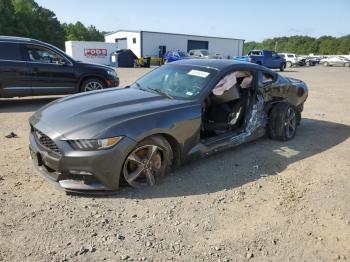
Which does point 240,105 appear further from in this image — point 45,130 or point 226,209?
point 45,130

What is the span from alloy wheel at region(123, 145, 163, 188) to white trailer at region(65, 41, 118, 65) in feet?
113

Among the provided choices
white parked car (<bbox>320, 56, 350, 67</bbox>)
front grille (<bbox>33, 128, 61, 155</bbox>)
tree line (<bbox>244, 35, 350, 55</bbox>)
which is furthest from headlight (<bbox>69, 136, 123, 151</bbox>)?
tree line (<bbox>244, 35, 350, 55</bbox>)

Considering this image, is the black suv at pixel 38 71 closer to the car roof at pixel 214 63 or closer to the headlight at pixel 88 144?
the car roof at pixel 214 63

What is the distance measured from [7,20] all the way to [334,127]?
65.2 m

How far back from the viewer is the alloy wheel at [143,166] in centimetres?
419

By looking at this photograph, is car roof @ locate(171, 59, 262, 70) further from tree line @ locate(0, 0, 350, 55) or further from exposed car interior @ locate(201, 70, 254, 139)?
tree line @ locate(0, 0, 350, 55)

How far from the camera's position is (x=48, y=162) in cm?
400

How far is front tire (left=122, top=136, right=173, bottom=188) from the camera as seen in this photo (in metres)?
4.19

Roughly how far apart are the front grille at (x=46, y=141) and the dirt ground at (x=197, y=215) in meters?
0.54

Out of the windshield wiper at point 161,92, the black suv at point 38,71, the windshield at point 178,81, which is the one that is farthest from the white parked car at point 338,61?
the windshield wiper at point 161,92

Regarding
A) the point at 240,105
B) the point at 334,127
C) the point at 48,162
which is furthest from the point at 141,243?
the point at 334,127

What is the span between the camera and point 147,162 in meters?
4.30

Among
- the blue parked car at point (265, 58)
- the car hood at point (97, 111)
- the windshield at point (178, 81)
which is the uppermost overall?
the windshield at point (178, 81)

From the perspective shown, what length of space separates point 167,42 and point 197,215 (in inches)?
1716
